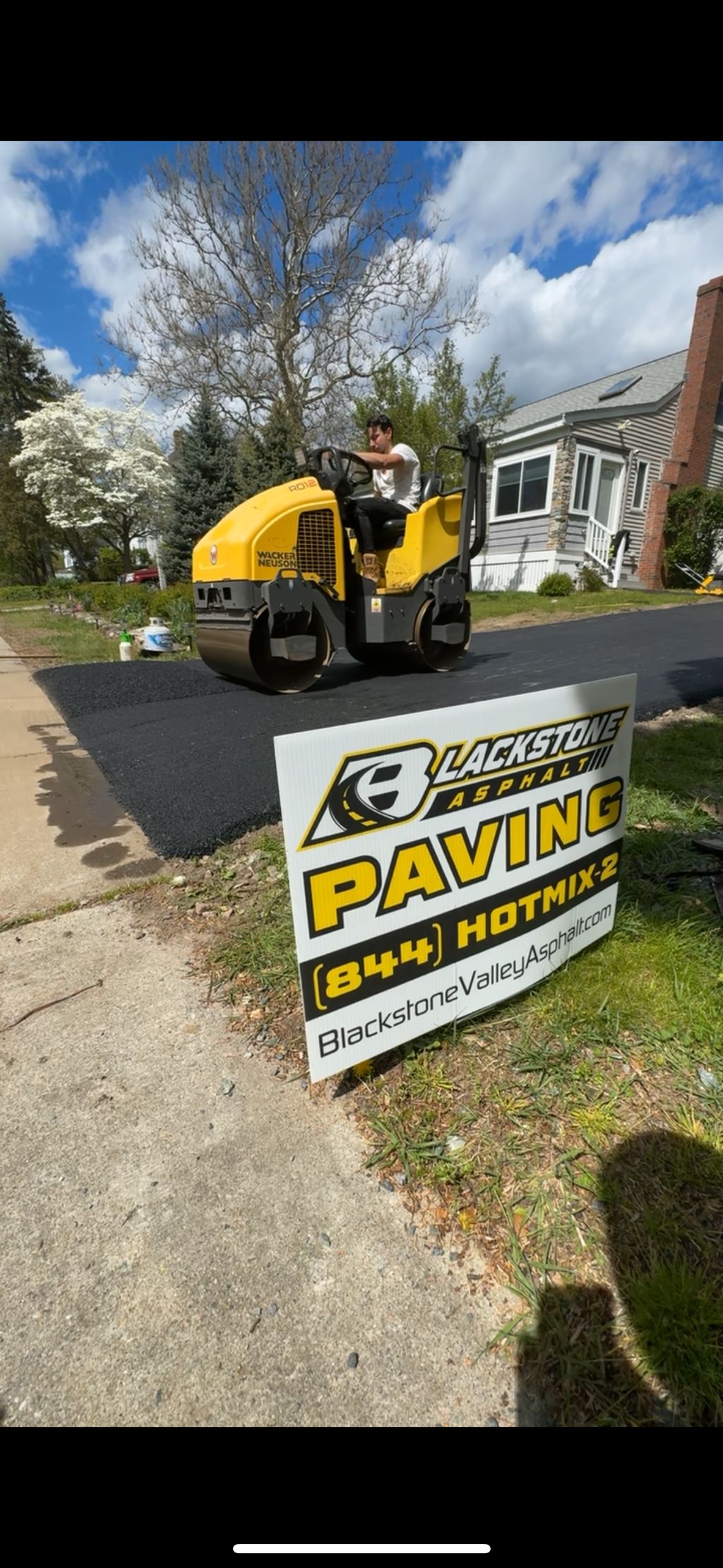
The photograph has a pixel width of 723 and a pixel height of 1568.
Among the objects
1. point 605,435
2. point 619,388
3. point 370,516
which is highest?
point 619,388

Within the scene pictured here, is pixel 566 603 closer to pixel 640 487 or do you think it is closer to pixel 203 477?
pixel 640 487

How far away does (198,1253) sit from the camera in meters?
1.30

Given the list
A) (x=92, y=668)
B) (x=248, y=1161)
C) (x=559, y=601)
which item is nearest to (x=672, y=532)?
(x=559, y=601)

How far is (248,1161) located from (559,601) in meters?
15.8

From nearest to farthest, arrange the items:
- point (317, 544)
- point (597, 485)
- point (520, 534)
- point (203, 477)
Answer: point (317, 544) → point (597, 485) → point (520, 534) → point (203, 477)

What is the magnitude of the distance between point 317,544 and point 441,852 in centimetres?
439

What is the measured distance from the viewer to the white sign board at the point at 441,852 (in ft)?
4.79

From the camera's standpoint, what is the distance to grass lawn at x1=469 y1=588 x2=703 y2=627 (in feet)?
45.2

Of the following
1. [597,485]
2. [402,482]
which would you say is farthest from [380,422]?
[597,485]

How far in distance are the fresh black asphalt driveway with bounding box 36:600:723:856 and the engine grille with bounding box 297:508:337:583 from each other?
1.12 metres

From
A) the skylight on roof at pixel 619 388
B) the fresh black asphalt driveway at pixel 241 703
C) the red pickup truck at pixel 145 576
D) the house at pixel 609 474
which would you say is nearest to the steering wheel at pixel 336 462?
the fresh black asphalt driveway at pixel 241 703

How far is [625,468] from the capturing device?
18.8 m

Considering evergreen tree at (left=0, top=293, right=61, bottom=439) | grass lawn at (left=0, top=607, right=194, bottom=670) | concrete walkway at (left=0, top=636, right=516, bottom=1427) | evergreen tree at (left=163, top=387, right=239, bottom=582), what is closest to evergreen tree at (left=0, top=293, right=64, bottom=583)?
evergreen tree at (left=0, top=293, right=61, bottom=439)
